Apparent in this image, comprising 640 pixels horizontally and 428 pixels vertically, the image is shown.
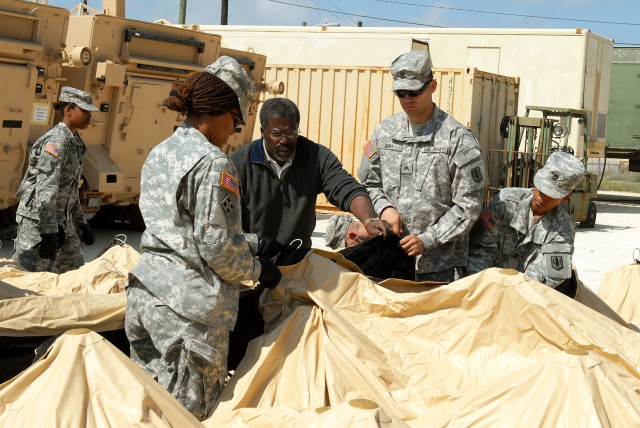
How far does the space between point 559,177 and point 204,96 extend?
2.00 meters

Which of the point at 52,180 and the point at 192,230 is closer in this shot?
the point at 192,230

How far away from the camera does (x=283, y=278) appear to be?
3869 mm

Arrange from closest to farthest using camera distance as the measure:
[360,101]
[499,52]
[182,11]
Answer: [360,101] → [499,52] → [182,11]

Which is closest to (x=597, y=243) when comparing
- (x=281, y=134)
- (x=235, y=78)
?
(x=281, y=134)

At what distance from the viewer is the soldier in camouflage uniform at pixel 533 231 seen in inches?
180

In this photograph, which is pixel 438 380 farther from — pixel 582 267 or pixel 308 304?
pixel 582 267

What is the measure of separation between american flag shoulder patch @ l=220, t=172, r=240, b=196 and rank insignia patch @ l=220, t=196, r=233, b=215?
0.03 meters

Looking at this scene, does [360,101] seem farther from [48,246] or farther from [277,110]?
[277,110]

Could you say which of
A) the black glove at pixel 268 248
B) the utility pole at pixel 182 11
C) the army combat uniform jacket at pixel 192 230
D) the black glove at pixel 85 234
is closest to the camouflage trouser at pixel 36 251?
the black glove at pixel 85 234

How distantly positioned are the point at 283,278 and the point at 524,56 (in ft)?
48.0

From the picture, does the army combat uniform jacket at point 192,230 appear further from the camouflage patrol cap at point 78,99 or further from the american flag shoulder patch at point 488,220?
the camouflage patrol cap at point 78,99

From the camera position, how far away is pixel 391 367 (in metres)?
3.68

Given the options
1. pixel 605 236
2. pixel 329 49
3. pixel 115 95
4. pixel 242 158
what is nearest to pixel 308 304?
pixel 242 158

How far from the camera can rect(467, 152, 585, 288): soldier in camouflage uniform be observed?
457 centimetres
